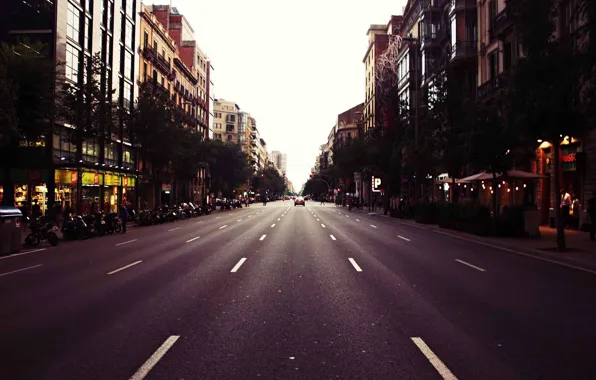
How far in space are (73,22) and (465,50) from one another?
93.4 feet

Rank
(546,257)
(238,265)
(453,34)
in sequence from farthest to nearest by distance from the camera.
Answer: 1. (453,34)
2. (546,257)
3. (238,265)

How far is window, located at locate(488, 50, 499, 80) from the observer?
3005 centimetres

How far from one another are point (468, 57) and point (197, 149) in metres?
26.7

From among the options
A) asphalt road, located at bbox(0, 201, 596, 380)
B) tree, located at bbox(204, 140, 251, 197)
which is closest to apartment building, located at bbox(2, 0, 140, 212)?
asphalt road, located at bbox(0, 201, 596, 380)

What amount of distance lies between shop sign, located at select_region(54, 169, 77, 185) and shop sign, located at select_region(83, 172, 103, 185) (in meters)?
0.93

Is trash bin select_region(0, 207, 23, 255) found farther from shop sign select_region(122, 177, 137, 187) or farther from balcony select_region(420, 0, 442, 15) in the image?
balcony select_region(420, 0, 442, 15)

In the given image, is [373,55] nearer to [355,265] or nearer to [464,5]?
[464,5]

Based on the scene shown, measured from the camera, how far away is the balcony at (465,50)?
3350 cm

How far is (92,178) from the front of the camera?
34.2 meters

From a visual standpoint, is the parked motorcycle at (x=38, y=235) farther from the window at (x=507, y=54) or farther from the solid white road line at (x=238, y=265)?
the window at (x=507, y=54)

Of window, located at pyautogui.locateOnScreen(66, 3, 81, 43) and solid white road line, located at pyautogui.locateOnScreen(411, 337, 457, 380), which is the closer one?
solid white road line, located at pyautogui.locateOnScreen(411, 337, 457, 380)

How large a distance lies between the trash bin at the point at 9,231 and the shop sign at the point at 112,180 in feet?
72.6

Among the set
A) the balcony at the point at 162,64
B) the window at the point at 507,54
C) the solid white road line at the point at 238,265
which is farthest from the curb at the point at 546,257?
the balcony at the point at 162,64

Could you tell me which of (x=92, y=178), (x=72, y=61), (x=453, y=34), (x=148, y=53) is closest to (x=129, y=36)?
(x=148, y=53)
